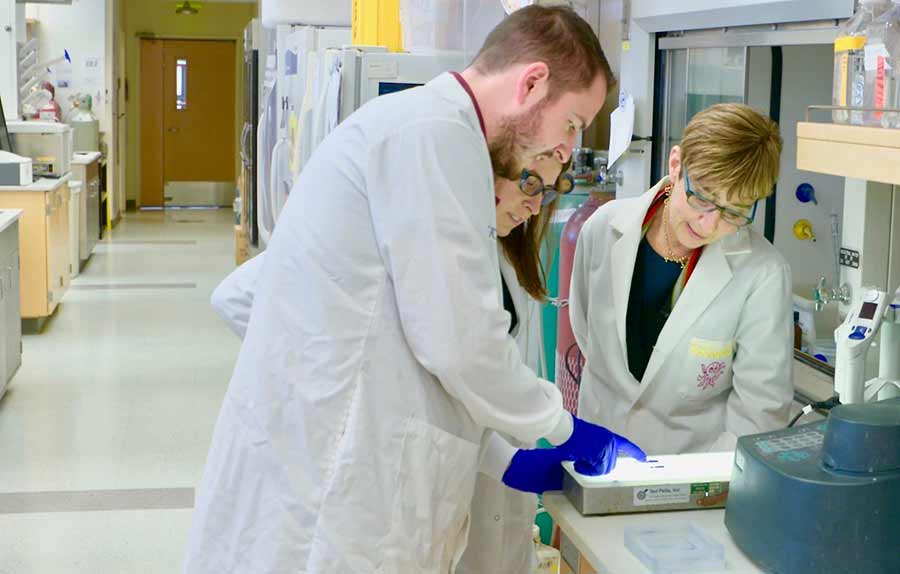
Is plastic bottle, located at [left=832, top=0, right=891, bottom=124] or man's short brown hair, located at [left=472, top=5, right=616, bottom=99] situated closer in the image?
man's short brown hair, located at [left=472, top=5, right=616, bottom=99]

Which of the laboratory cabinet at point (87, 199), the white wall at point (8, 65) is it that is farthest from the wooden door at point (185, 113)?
the white wall at point (8, 65)

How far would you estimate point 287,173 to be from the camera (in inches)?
243

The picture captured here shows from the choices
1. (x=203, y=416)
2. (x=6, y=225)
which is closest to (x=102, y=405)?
(x=203, y=416)

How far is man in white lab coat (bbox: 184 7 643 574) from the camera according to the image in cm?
176

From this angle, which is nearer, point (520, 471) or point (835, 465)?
point (835, 465)

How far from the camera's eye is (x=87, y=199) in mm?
10445

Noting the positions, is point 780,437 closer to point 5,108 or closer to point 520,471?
point 520,471

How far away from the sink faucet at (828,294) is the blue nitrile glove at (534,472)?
2.52ft

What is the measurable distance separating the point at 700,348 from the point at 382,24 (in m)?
2.92

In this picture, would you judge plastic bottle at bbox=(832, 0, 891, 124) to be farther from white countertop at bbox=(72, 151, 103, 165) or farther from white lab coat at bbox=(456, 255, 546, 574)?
white countertop at bbox=(72, 151, 103, 165)

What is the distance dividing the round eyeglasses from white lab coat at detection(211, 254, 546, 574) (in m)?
0.22

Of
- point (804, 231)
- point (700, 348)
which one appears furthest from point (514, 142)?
point (804, 231)

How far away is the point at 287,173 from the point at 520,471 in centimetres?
429

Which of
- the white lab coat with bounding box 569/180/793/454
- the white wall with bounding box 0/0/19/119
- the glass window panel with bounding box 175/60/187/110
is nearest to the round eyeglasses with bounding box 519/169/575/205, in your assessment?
the white lab coat with bounding box 569/180/793/454
